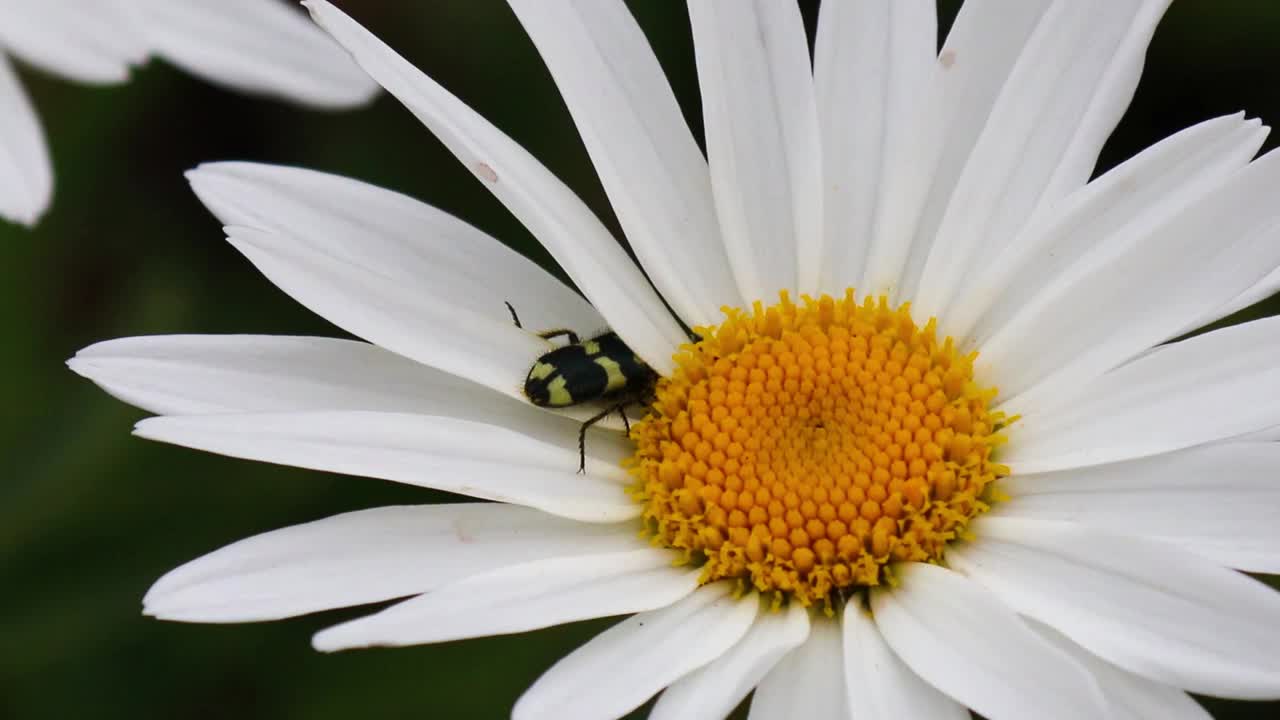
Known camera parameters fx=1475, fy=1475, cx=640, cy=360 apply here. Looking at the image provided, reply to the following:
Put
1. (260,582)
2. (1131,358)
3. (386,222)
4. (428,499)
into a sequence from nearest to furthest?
(260,582)
(1131,358)
(386,222)
(428,499)

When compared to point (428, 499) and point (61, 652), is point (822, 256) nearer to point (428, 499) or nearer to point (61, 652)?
point (428, 499)

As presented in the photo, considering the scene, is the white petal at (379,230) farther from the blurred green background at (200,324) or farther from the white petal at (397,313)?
the blurred green background at (200,324)

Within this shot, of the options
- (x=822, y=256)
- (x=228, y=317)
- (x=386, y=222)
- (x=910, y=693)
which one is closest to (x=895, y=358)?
(x=822, y=256)

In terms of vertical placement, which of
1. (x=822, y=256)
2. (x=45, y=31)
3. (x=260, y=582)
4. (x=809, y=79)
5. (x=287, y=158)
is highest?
(x=287, y=158)

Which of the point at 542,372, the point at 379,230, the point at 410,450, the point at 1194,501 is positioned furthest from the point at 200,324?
the point at 1194,501

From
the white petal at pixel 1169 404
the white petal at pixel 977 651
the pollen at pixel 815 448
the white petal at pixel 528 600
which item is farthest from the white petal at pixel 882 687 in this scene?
the white petal at pixel 1169 404
